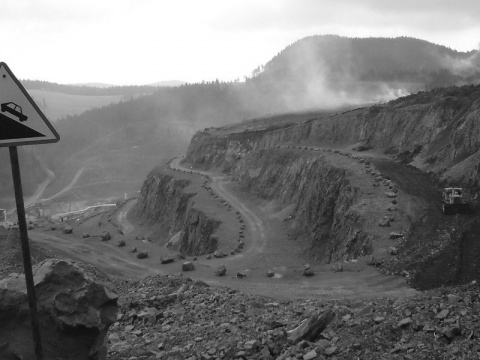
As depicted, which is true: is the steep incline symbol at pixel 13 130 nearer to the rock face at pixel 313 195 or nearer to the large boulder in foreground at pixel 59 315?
the large boulder in foreground at pixel 59 315

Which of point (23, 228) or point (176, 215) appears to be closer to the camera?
point (23, 228)

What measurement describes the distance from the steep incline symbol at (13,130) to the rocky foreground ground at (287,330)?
5664 millimetres

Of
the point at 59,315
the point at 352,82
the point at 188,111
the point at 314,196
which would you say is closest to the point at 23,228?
the point at 59,315

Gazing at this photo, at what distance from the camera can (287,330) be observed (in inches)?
389

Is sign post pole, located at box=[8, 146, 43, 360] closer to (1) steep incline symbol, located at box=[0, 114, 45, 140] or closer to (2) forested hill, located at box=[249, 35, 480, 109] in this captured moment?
(1) steep incline symbol, located at box=[0, 114, 45, 140]

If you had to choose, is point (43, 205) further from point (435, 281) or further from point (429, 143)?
point (435, 281)

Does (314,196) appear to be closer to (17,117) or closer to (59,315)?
(59,315)

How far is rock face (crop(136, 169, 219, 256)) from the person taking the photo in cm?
4356

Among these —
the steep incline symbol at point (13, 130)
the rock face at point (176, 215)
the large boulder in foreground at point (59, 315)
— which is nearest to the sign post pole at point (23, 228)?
the steep incline symbol at point (13, 130)

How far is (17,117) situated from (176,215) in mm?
50889

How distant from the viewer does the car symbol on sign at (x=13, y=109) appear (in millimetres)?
5413

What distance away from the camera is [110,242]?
36719 mm

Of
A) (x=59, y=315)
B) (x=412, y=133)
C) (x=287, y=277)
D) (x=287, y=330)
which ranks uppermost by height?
(x=412, y=133)

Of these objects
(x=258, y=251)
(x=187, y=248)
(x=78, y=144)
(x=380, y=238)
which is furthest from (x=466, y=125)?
(x=78, y=144)
